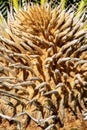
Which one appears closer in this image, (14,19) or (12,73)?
(12,73)

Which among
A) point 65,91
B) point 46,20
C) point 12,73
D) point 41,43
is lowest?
point 65,91

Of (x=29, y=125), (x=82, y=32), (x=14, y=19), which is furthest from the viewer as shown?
(x=14, y=19)

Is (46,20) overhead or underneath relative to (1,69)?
overhead

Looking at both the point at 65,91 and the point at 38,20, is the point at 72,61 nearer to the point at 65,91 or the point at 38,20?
the point at 65,91

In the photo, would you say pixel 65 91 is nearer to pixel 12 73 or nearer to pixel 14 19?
pixel 12 73

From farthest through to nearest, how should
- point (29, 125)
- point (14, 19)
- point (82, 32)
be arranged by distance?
point (14, 19), point (82, 32), point (29, 125)

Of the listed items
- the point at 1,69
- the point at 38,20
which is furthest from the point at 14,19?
the point at 1,69

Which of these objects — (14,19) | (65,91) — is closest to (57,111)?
(65,91)
